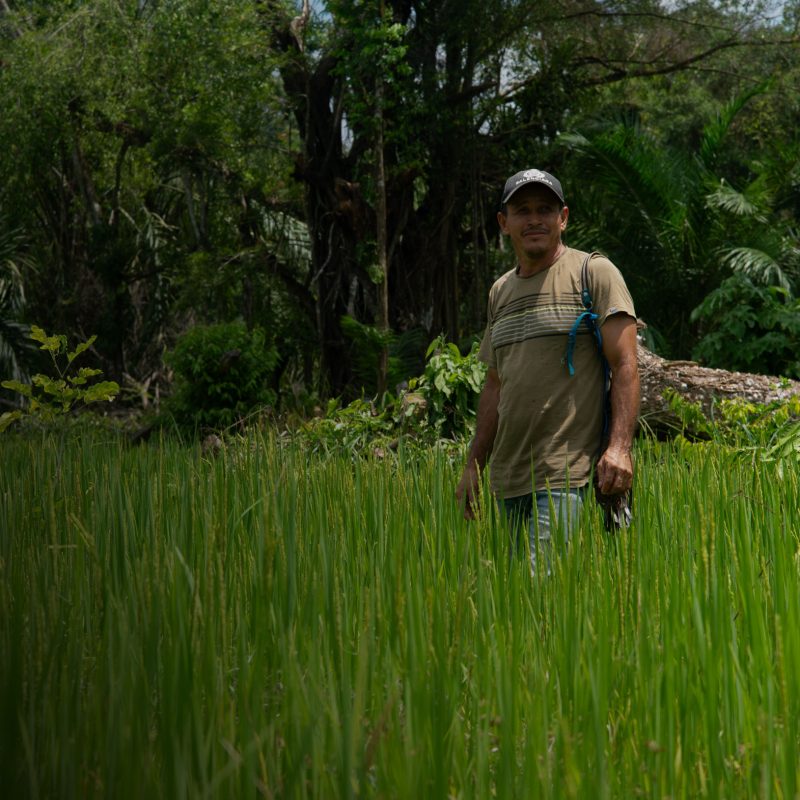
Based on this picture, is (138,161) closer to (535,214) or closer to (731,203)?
(731,203)

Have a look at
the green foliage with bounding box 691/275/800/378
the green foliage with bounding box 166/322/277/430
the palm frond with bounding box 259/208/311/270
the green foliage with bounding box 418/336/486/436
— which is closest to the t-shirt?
the green foliage with bounding box 418/336/486/436

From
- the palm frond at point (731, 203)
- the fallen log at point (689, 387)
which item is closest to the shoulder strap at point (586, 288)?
the fallen log at point (689, 387)

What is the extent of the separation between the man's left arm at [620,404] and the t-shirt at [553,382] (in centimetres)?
4

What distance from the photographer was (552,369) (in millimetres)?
2666

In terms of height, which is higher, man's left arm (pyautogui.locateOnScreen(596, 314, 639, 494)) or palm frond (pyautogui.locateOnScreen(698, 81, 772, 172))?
palm frond (pyautogui.locateOnScreen(698, 81, 772, 172))

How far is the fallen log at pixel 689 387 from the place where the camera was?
588cm

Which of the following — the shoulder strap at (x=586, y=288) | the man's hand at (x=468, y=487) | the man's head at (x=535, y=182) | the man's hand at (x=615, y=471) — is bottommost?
the man's hand at (x=468, y=487)

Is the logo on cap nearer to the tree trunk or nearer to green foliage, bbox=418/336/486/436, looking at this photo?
green foliage, bbox=418/336/486/436

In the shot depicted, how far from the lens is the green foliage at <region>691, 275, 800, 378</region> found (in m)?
8.27

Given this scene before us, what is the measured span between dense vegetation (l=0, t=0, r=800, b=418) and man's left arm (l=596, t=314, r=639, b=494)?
611cm

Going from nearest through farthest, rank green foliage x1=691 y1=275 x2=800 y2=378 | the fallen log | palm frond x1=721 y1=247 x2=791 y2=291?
the fallen log → green foliage x1=691 y1=275 x2=800 y2=378 → palm frond x1=721 y1=247 x2=791 y2=291

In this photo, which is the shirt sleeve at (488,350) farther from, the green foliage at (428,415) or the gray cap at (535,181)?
the green foliage at (428,415)

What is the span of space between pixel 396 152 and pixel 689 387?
5677 millimetres

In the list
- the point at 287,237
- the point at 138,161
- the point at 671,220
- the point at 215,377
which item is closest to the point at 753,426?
the point at 215,377
